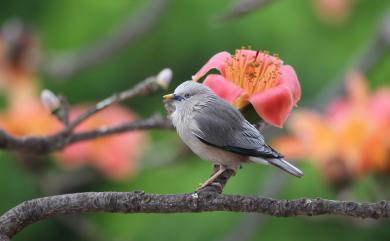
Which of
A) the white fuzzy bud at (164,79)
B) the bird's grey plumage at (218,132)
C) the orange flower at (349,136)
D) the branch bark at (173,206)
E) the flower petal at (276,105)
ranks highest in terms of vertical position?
the orange flower at (349,136)

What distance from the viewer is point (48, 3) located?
8.66 feet

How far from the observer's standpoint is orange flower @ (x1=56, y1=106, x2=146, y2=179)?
1.65 m

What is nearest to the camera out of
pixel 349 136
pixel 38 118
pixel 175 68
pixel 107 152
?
pixel 349 136

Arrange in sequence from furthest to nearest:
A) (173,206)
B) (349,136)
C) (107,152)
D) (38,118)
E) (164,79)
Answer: (107,152) → (38,118) → (349,136) → (164,79) → (173,206)

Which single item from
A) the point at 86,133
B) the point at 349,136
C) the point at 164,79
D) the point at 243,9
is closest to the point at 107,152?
the point at 349,136

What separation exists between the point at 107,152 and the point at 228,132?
106 cm

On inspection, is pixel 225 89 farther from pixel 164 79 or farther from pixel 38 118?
pixel 38 118

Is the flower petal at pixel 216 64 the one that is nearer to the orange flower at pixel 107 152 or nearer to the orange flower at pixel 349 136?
the orange flower at pixel 349 136

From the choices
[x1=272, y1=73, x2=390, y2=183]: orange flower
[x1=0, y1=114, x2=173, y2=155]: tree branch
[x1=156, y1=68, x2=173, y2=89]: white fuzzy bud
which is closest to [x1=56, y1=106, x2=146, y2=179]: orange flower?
[x1=272, y1=73, x2=390, y2=183]: orange flower

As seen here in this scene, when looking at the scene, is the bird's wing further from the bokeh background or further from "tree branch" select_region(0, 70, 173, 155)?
the bokeh background

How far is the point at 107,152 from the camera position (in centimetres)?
169

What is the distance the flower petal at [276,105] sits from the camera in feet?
2.15

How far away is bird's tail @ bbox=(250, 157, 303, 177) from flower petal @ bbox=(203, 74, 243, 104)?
0.18 ft

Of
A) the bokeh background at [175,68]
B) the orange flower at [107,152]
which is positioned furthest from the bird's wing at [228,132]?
the bokeh background at [175,68]
